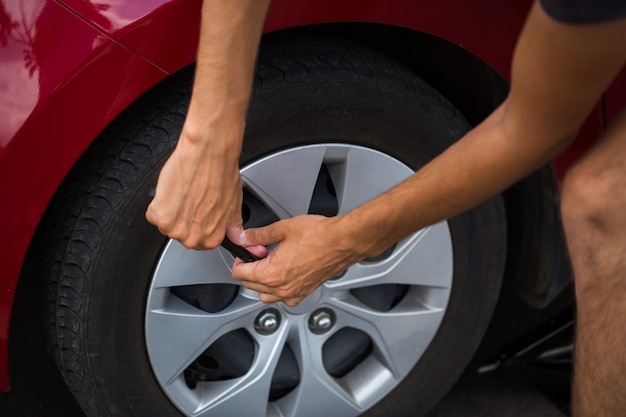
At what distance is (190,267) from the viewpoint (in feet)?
5.83

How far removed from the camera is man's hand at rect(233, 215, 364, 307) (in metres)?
1.56

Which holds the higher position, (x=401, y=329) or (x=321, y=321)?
(x=321, y=321)

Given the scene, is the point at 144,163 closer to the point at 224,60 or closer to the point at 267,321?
the point at 224,60

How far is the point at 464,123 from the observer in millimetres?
1959

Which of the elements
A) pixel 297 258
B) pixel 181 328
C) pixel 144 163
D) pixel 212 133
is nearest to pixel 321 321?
pixel 181 328

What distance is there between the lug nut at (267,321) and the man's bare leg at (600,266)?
70cm

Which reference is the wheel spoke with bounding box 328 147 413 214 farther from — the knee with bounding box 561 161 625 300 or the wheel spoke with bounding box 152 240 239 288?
the knee with bounding box 561 161 625 300

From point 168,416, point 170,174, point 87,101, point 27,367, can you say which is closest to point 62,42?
point 87,101

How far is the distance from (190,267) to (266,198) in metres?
0.19

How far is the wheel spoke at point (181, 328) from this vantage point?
1.81m

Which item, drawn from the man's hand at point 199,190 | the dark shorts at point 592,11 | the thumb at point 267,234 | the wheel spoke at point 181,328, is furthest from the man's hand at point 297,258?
the dark shorts at point 592,11

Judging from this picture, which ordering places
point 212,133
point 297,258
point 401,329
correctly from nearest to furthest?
point 212,133
point 297,258
point 401,329

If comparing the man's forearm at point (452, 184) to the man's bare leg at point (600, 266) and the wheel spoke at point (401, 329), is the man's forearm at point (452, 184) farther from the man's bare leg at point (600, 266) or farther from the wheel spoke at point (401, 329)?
the wheel spoke at point (401, 329)

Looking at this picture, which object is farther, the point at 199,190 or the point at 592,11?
the point at 199,190
